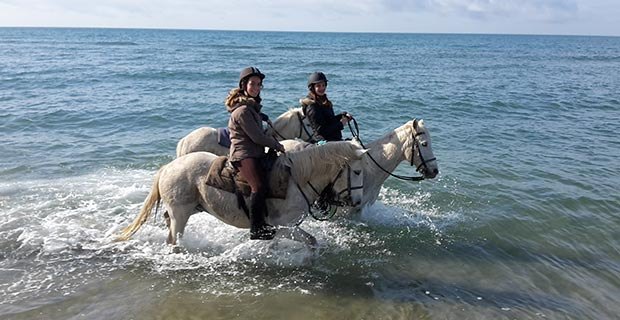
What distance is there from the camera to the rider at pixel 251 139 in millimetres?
5547

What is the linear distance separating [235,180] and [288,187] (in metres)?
0.71

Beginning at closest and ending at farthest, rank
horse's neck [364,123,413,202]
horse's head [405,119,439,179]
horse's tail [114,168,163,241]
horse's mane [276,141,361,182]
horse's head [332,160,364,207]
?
horse's mane [276,141,361,182] → horse's head [332,160,364,207] → horse's tail [114,168,163,241] → horse's head [405,119,439,179] → horse's neck [364,123,413,202]

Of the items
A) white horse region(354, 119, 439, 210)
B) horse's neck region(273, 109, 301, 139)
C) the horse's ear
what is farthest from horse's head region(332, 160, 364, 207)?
horse's neck region(273, 109, 301, 139)

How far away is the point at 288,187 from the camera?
596cm

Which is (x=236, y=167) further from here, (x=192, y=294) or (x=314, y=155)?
(x=192, y=294)

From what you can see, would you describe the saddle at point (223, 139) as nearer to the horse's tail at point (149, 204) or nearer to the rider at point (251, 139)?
the horse's tail at point (149, 204)

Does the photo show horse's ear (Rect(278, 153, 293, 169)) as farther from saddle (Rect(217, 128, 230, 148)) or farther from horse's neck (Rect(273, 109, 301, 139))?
horse's neck (Rect(273, 109, 301, 139))

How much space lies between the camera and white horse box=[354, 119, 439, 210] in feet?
23.6

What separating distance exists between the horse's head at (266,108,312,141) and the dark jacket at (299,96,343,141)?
0.28 metres

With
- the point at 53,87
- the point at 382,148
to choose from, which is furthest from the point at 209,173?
the point at 53,87

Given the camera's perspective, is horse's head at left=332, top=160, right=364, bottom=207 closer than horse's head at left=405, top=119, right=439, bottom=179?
Yes

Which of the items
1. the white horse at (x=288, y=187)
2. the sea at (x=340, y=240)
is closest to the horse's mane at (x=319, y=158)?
the white horse at (x=288, y=187)

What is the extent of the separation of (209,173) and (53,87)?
910 inches

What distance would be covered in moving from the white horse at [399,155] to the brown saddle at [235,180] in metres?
1.80
